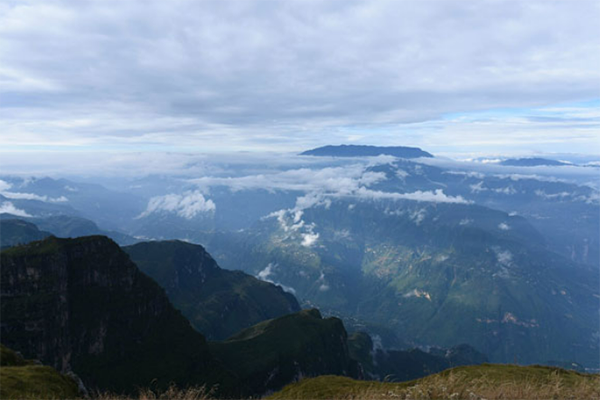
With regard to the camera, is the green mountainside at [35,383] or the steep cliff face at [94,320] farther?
the steep cliff face at [94,320]

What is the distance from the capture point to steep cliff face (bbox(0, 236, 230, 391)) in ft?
499

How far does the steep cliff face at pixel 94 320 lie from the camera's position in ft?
499

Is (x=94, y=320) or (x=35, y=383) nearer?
(x=35, y=383)

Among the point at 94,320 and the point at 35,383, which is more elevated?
the point at 35,383

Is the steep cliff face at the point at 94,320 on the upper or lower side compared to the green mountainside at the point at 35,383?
lower

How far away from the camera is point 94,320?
169000 mm

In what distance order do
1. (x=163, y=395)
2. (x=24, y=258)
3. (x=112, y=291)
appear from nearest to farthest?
(x=163, y=395)
(x=24, y=258)
(x=112, y=291)

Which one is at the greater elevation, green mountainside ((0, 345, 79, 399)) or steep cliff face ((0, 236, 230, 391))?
green mountainside ((0, 345, 79, 399))

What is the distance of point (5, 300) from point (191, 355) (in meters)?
89.7

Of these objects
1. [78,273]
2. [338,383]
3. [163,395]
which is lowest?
[78,273]

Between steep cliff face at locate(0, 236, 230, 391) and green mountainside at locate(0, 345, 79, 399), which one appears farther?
steep cliff face at locate(0, 236, 230, 391)

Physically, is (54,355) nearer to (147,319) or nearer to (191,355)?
(147,319)

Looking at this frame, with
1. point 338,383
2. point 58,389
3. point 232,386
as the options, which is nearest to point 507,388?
point 338,383

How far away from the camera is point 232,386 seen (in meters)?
172
